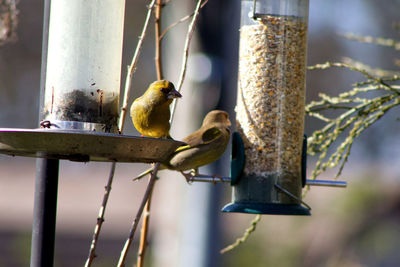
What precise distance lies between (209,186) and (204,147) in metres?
1.35

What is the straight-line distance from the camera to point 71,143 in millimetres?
2049

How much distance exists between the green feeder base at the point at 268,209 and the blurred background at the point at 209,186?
1111 mm

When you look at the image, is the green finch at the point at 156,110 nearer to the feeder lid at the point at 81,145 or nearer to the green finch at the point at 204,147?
the green finch at the point at 204,147

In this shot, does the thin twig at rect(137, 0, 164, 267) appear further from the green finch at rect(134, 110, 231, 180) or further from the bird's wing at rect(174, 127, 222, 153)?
the bird's wing at rect(174, 127, 222, 153)

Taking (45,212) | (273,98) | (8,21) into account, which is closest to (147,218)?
(45,212)

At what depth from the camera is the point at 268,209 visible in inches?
135

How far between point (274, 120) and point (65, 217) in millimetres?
14477

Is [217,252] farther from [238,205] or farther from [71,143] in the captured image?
[71,143]

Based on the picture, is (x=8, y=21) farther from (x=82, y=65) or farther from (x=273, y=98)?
(x=273, y=98)

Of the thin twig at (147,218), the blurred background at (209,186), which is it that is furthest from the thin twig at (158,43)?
the blurred background at (209,186)

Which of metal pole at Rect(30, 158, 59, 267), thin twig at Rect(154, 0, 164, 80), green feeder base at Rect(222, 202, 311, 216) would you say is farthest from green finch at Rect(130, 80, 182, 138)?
metal pole at Rect(30, 158, 59, 267)

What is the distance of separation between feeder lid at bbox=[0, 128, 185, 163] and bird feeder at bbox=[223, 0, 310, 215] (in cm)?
147

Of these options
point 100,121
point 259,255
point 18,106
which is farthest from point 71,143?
point 18,106

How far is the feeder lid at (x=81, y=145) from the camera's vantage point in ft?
6.59
